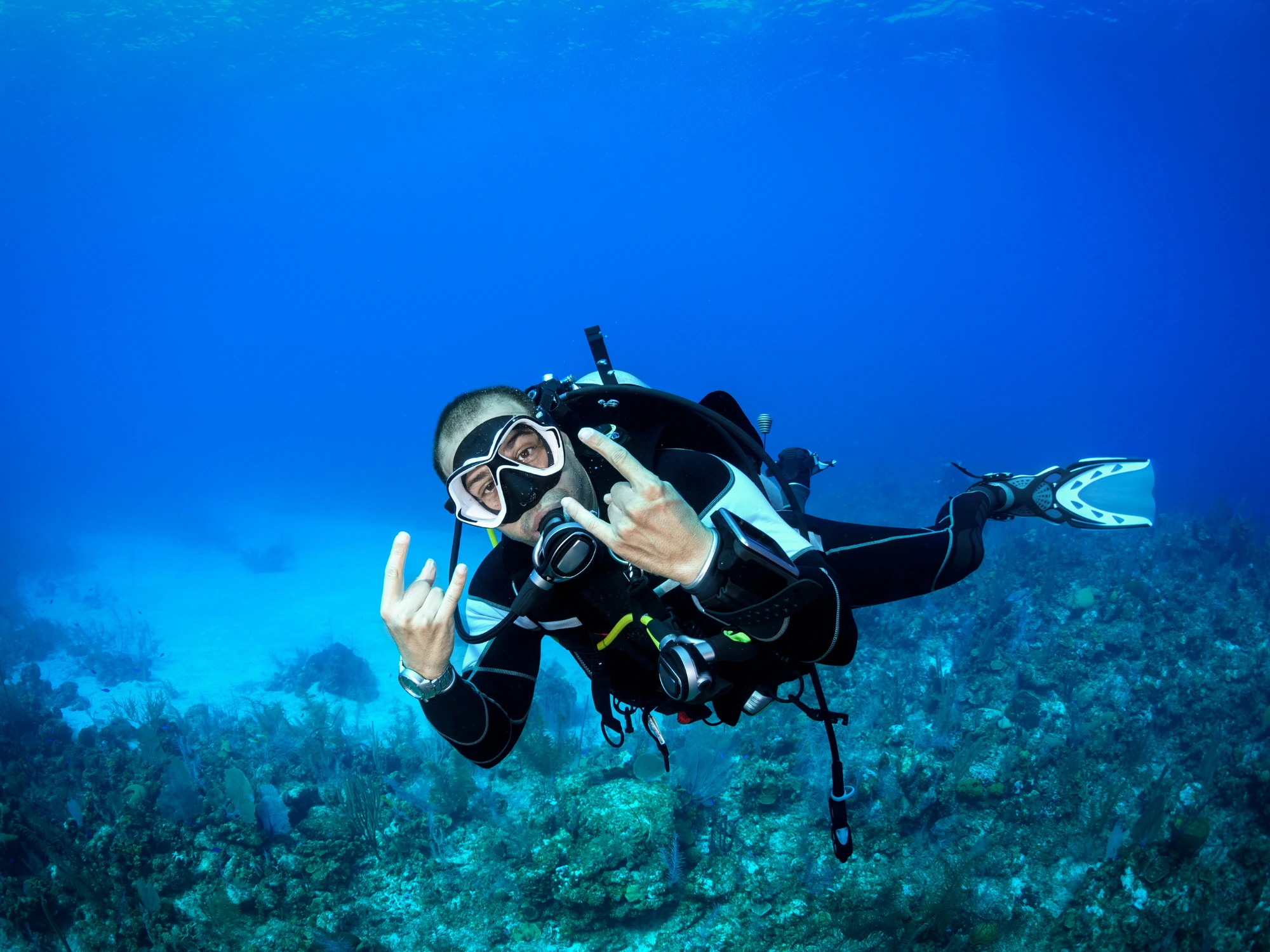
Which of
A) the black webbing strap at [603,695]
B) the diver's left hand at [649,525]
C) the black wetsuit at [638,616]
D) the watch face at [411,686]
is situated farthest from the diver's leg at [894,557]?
the watch face at [411,686]

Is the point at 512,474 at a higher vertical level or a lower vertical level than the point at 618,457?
higher

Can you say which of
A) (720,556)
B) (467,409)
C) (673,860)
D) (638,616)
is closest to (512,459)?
(467,409)

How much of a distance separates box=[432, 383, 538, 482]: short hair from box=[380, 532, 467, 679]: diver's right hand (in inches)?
23.5

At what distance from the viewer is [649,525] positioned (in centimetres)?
164

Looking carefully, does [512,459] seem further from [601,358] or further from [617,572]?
[601,358]

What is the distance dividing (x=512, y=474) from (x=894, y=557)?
270 centimetres

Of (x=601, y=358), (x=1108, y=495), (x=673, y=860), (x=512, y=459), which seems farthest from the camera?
(x=673, y=860)

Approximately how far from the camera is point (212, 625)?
709 inches

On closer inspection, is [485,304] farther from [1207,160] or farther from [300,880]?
[300,880]

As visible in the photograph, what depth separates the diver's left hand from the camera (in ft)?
5.31

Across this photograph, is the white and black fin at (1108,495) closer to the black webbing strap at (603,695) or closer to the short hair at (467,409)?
the black webbing strap at (603,695)

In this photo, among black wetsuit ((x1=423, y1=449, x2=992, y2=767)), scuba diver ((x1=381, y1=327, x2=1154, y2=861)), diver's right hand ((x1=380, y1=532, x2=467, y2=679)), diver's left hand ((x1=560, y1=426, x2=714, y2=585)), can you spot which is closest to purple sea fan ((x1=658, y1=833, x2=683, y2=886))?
scuba diver ((x1=381, y1=327, x2=1154, y2=861))

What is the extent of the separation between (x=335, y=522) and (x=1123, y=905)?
111 feet

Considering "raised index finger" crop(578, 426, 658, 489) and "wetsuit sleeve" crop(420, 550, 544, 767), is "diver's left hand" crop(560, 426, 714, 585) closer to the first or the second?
"raised index finger" crop(578, 426, 658, 489)
